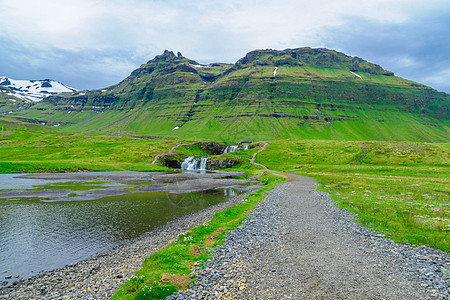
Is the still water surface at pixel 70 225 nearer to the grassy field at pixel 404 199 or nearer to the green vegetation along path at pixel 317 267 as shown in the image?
the green vegetation along path at pixel 317 267

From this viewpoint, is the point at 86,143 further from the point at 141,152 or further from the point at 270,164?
the point at 270,164

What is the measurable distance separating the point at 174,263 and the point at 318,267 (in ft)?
31.5

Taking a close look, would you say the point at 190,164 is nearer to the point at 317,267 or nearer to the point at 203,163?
the point at 203,163

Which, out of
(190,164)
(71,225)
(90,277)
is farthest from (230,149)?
(90,277)

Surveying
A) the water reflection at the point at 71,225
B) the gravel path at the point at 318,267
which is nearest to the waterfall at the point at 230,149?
the water reflection at the point at 71,225

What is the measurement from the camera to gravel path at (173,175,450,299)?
12055mm

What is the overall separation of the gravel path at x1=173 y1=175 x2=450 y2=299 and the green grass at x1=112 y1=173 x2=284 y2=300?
2.71ft

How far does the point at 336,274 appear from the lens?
1382cm

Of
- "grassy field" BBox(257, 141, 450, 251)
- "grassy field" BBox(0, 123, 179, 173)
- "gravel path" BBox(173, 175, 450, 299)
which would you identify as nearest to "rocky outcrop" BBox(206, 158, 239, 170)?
"grassy field" BBox(0, 123, 179, 173)

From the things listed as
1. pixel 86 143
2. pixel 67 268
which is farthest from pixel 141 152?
pixel 67 268

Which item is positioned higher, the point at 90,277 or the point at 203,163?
the point at 90,277

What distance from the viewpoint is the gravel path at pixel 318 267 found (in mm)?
12055

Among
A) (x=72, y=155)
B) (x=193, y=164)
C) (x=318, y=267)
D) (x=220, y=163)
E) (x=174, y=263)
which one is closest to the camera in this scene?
(x=318, y=267)

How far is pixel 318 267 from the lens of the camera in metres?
14.9
